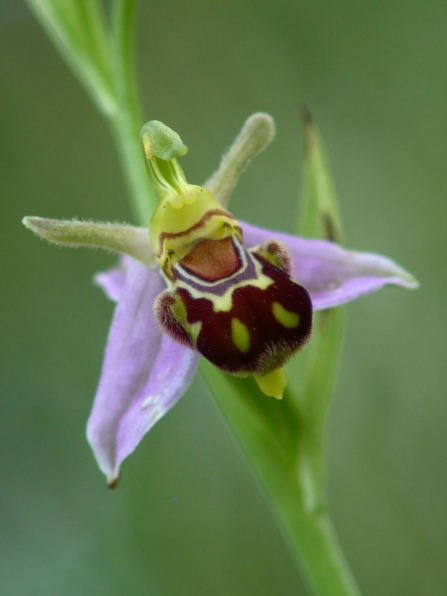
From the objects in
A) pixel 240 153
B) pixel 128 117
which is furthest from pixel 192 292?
pixel 128 117

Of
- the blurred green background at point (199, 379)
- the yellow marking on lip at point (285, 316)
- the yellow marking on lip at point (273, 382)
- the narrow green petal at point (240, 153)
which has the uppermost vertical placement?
the narrow green petal at point (240, 153)

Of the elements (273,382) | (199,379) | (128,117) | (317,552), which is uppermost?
(128,117)

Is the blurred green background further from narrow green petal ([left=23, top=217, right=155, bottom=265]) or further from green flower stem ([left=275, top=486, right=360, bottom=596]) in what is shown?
narrow green petal ([left=23, top=217, right=155, bottom=265])

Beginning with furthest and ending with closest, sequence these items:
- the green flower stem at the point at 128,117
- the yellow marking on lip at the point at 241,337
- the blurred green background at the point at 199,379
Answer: the blurred green background at the point at 199,379 < the green flower stem at the point at 128,117 < the yellow marking on lip at the point at 241,337

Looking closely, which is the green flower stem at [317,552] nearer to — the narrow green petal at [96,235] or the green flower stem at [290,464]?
the green flower stem at [290,464]

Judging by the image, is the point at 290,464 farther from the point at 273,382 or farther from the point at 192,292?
the point at 192,292

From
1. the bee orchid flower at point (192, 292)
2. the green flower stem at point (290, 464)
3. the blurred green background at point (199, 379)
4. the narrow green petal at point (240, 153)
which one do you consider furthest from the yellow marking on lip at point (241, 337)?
the blurred green background at point (199, 379)

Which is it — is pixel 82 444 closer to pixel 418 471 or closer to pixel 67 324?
pixel 67 324
